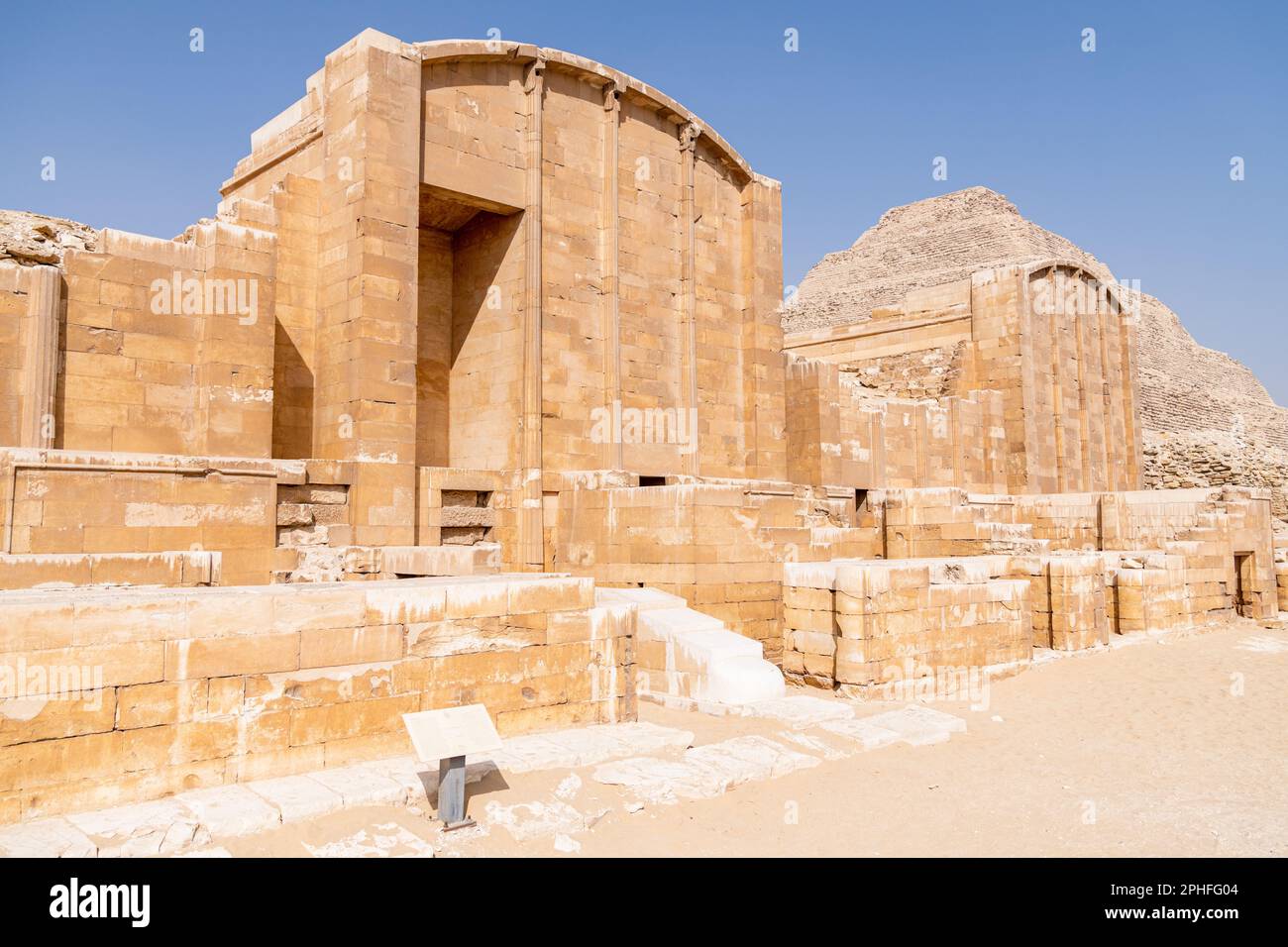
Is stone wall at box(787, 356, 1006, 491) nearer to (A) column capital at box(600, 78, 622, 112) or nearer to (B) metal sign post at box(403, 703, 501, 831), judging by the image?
(A) column capital at box(600, 78, 622, 112)

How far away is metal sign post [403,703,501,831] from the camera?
4477 millimetres

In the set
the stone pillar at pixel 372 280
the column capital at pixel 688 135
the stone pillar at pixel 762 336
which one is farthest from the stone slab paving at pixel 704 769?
the column capital at pixel 688 135

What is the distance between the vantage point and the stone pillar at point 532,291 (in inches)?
509

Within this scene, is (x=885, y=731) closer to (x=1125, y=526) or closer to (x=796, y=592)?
(x=796, y=592)

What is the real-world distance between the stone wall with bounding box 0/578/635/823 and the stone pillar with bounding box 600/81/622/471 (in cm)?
758

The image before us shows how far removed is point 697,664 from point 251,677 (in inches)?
162

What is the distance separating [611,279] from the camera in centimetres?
1416

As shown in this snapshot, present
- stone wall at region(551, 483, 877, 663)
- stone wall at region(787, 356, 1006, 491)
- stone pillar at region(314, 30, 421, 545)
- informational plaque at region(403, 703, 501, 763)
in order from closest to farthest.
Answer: informational plaque at region(403, 703, 501, 763), stone wall at region(551, 483, 877, 663), stone pillar at region(314, 30, 421, 545), stone wall at region(787, 356, 1006, 491)

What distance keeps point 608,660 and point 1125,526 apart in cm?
1705

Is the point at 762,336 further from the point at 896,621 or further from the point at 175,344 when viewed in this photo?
the point at 175,344

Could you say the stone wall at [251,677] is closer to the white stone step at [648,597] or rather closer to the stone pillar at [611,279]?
the white stone step at [648,597]

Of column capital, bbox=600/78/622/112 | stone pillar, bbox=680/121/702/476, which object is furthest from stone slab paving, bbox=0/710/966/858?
column capital, bbox=600/78/622/112
